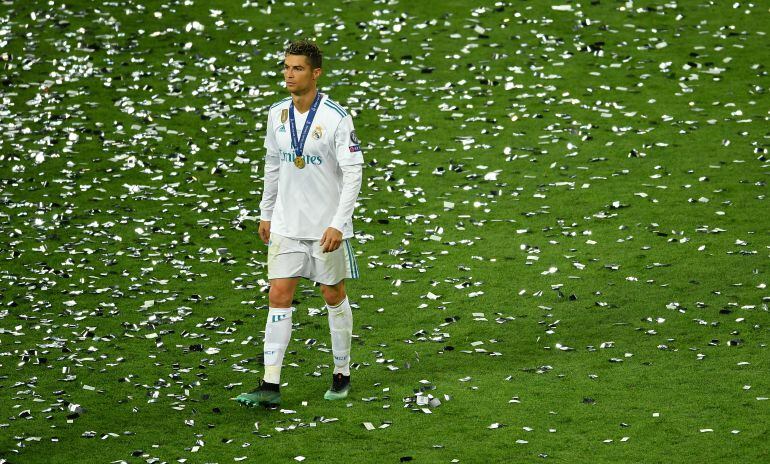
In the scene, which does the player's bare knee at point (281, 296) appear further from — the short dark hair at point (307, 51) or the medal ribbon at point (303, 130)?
the short dark hair at point (307, 51)

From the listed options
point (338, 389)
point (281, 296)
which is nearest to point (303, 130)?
point (281, 296)

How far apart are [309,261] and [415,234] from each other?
534cm

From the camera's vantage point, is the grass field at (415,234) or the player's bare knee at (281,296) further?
the player's bare knee at (281,296)

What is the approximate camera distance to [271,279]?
10078 millimetres

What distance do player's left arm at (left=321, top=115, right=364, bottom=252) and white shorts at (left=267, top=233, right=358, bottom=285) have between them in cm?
19

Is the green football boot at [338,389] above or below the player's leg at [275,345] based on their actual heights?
below

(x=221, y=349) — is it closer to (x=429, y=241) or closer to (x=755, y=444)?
(x=429, y=241)

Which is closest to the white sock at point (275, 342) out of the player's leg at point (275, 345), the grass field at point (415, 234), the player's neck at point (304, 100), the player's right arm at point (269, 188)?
the player's leg at point (275, 345)

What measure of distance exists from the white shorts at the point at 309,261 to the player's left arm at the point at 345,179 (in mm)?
192

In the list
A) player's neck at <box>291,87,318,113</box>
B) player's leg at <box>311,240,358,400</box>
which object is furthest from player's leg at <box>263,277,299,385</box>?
player's neck at <box>291,87,318,113</box>

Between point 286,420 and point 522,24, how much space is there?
14.6 metres

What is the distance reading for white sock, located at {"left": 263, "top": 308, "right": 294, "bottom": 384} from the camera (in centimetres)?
998

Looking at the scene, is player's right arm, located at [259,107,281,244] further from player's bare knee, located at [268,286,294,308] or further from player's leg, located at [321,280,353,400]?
player's leg, located at [321,280,353,400]

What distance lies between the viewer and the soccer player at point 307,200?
386 inches
